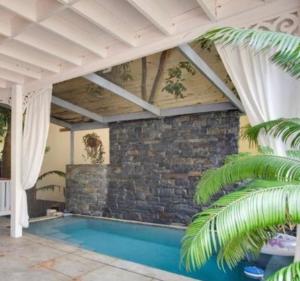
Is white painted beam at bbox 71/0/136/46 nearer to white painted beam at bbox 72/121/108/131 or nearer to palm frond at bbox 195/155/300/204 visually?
palm frond at bbox 195/155/300/204

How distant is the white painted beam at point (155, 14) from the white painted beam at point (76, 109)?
4.38 meters

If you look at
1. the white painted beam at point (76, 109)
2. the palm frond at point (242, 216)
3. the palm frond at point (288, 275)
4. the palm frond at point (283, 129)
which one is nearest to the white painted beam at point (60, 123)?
the white painted beam at point (76, 109)

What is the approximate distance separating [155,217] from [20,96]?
13.6ft

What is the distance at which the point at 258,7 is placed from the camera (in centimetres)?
295

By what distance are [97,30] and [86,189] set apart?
5556 mm

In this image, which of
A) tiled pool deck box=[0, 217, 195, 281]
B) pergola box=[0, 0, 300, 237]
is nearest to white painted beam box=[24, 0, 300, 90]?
pergola box=[0, 0, 300, 237]

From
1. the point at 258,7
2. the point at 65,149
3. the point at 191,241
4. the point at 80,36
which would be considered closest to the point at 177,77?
the point at 80,36

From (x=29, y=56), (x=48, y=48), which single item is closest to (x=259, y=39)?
(x=48, y=48)

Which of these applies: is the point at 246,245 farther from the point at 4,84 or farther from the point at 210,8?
the point at 4,84

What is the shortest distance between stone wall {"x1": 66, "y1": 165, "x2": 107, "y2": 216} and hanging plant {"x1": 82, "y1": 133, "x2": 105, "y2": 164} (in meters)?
0.44

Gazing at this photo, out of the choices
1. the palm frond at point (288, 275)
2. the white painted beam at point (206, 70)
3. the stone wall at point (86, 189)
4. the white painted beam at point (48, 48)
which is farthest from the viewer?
the stone wall at point (86, 189)

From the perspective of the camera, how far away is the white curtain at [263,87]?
262 centimetres

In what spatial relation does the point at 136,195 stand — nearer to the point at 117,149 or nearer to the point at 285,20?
the point at 117,149

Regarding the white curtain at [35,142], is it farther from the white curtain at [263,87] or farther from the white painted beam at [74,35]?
the white curtain at [263,87]
